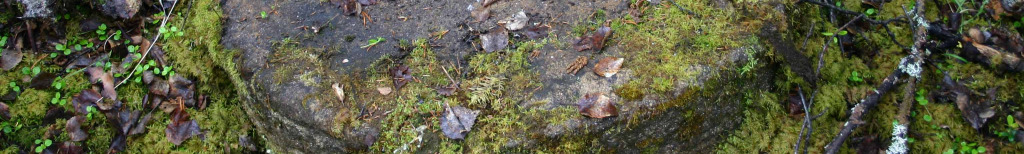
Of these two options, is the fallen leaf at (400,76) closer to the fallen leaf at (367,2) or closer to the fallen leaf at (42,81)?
the fallen leaf at (367,2)

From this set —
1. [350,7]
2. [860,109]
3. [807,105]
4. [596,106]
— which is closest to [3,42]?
→ [350,7]

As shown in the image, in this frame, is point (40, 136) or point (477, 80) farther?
point (40, 136)

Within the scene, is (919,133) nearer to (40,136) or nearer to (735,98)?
(735,98)

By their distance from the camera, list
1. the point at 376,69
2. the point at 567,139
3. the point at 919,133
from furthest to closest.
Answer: the point at 919,133 → the point at 376,69 → the point at 567,139

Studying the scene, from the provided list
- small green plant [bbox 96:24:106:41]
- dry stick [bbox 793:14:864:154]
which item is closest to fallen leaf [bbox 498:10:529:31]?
dry stick [bbox 793:14:864:154]

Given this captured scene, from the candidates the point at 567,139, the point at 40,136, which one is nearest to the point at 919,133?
the point at 567,139

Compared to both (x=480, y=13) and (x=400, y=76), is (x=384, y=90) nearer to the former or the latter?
(x=400, y=76)

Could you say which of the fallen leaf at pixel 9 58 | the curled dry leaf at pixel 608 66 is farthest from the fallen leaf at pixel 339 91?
the fallen leaf at pixel 9 58
